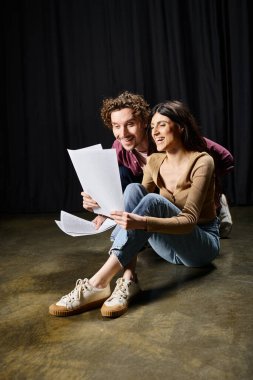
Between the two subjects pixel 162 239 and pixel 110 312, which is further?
pixel 162 239

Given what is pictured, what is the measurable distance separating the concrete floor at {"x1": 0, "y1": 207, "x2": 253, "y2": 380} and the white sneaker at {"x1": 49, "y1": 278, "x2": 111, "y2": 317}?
3 cm

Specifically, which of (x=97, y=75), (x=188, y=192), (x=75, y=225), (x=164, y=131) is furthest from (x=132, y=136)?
(x=97, y=75)

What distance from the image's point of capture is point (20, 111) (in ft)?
12.6

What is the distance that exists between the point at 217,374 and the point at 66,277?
3.41 ft

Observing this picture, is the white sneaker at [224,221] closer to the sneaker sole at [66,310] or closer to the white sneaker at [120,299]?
the white sneaker at [120,299]

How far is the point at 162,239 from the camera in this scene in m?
1.86

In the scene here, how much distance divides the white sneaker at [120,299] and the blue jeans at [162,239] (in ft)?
0.31

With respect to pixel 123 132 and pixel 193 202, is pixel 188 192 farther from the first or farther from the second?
pixel 123 132

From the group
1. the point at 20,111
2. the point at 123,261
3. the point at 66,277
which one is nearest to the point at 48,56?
the point at 20,111

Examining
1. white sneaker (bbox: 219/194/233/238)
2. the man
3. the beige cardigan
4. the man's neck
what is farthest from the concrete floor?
the man's neck

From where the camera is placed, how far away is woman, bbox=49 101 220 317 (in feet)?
5.36

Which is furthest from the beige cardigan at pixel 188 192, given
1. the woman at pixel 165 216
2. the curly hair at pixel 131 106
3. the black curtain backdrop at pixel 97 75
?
the black curtain backdrop at pixel 97 75

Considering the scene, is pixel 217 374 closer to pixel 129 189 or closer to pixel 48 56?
pixel 129 189

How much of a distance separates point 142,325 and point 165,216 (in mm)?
416
